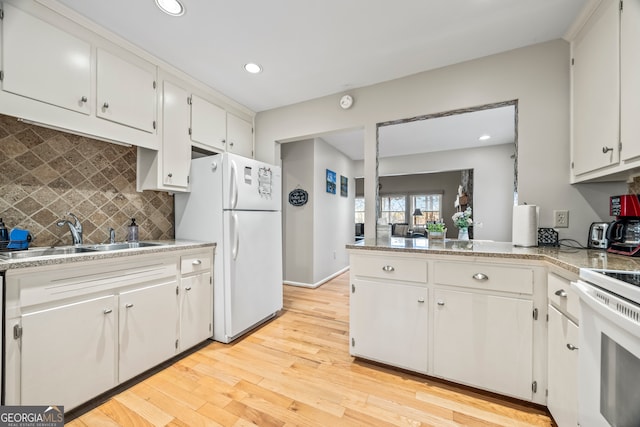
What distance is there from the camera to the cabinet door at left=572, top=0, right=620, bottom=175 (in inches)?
52.8

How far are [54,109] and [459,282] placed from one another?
9.00 ft

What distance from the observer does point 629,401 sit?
2.39 ft

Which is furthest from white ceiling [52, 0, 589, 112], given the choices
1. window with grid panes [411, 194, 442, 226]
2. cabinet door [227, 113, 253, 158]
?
window with grid panes [411, 194, 442, 226]

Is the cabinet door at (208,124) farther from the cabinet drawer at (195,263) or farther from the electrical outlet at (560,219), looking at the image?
the electrical outlet at (560,219)

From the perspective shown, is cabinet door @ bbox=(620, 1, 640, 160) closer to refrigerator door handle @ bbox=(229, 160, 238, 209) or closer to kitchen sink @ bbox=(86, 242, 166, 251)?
refrigerator door handle @ bbox=(229, 160, 238, 209)

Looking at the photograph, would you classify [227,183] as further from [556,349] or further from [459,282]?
[556,349]

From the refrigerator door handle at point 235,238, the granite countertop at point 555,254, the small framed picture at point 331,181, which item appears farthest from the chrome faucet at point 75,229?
the small framed picture at point 331,181

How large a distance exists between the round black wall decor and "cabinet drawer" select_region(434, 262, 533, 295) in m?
2.52

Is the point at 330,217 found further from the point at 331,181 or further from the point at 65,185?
the point at 65,185

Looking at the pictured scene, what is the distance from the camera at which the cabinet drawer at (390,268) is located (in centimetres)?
169

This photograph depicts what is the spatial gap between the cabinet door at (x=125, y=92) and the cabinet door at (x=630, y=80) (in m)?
3.02

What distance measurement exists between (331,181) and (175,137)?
257cm

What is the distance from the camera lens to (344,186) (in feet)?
15.7

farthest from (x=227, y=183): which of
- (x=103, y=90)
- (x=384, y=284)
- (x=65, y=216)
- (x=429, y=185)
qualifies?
(x=429, y=185)
